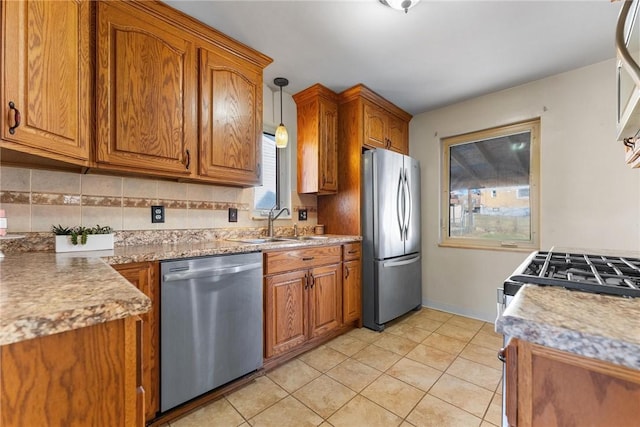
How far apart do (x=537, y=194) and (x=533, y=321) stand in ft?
9.00

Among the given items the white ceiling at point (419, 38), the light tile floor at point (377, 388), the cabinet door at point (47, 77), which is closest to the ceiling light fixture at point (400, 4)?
the white ceiling at point (419, 38)

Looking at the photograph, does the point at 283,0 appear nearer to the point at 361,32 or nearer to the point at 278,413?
the point at 361,32

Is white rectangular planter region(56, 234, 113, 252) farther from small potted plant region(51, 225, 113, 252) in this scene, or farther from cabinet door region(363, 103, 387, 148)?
cabinet door region(363, 103, 387, 148)

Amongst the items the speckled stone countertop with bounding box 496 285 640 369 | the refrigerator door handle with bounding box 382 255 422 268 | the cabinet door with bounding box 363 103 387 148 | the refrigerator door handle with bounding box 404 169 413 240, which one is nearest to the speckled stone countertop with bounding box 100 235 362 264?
the refrigerator door handle with bounding box 382 255 422 268

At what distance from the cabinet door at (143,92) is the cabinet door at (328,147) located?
124cm

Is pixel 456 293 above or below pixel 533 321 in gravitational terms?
below

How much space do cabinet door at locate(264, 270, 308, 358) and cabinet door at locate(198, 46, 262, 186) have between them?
2.64 ft

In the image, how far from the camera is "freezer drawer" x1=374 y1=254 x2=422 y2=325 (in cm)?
262

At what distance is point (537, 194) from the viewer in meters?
2.63

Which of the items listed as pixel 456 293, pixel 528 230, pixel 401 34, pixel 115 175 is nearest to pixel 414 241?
→ pixel 456 293

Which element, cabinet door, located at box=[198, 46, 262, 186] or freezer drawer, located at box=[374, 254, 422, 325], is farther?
freezer drawer, located at box=[374, 254, 422, 325]

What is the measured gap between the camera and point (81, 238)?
1.47 meters

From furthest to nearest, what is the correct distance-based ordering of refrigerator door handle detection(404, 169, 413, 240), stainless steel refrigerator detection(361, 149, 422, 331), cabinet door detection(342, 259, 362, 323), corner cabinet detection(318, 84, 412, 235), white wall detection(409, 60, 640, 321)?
refrigerator door handle detection(404, 169, 413, 240) → corner cabinet detection(318, 84, 412, 235) → stainless steel refrigerator detection(361, 149, 422, 331) → cabinet door detection(342, 259, 362, 323) → white wall detection(409, 60, 640, 321)

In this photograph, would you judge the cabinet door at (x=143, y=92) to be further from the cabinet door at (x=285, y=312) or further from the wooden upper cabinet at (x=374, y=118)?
the wooden upper cabinet at (x=374, y=118)
